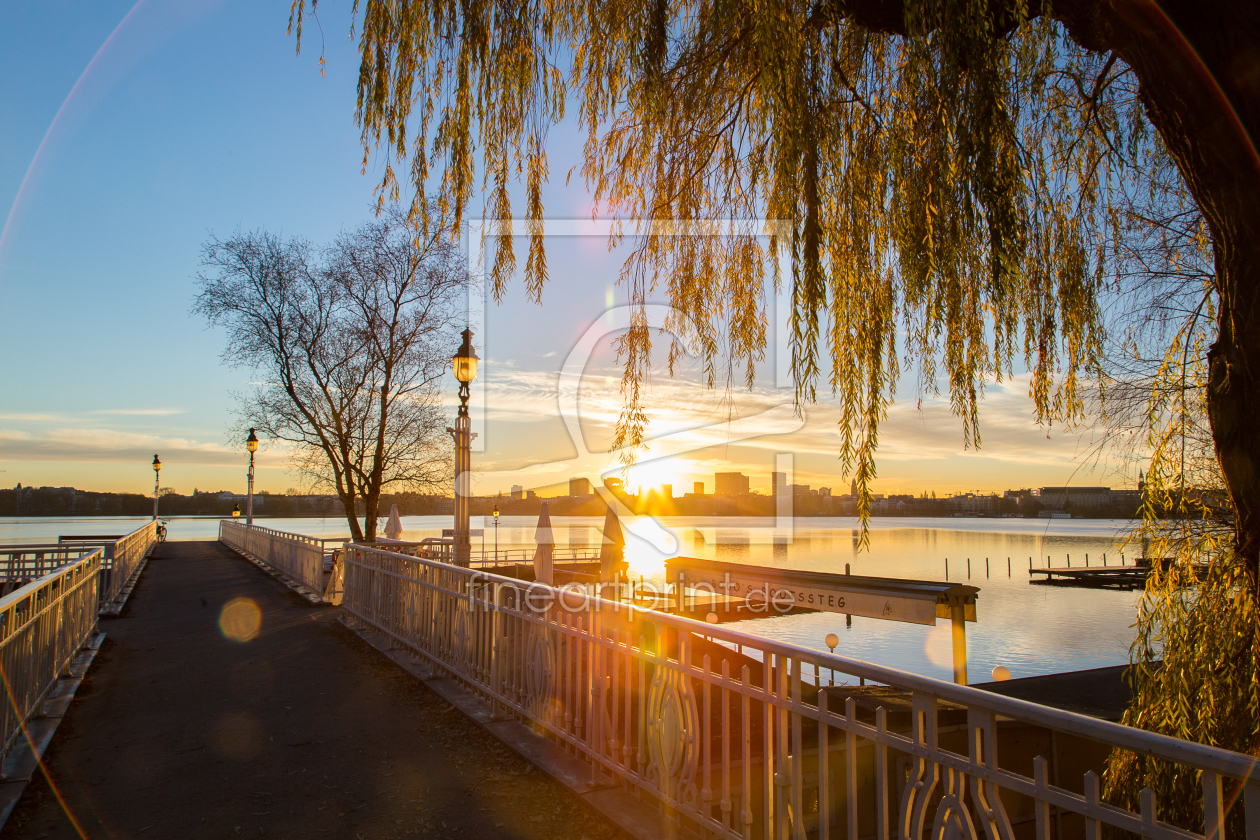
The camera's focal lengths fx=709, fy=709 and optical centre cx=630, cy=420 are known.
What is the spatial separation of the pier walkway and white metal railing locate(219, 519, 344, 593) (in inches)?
250

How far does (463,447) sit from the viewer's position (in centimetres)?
1241

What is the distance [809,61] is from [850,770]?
3.71 metres

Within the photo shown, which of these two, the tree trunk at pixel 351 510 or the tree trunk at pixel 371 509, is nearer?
the tree trunk at pixel 371 509

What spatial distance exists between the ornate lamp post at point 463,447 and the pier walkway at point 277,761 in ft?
11.8

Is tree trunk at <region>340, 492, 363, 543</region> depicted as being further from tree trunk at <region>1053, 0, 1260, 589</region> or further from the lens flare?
tree trunk at <region>1053, 0, 1260, 589</region>

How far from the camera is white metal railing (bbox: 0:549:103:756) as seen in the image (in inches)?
202

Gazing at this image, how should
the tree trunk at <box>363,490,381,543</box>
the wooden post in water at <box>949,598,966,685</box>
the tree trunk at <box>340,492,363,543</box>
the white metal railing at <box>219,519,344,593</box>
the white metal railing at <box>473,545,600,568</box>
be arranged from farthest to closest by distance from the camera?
the white metal railing at <box>473,545,600,568</box>
the tree trunk at <box>340,492,363,543</box>
the tree trunk at <box>363,490,381,543</box>
the white metal railing at <box>219,519,344,593</box>
the wooden post in water at <box>949,598,966,685</box>

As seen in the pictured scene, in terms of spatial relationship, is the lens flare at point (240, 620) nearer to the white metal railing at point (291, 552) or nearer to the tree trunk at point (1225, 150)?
the white metal railing at point (291, 552)

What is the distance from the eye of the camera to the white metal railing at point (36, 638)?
16.8 feet

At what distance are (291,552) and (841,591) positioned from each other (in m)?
14.2

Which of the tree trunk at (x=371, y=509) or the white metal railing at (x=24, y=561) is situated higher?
the tree trunk at (x=371, y=509)

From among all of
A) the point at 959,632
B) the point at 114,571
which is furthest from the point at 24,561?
the point at 959,632

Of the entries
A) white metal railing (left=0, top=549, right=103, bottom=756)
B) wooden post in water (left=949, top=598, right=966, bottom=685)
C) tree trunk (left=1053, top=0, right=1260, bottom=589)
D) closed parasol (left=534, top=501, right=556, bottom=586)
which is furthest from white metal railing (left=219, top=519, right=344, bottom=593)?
tree trunk (left=1053, top=0, right=1260, bottom=589)

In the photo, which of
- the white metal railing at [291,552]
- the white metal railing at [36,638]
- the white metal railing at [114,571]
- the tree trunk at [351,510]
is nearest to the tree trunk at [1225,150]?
the white metal railing at [36,638]
